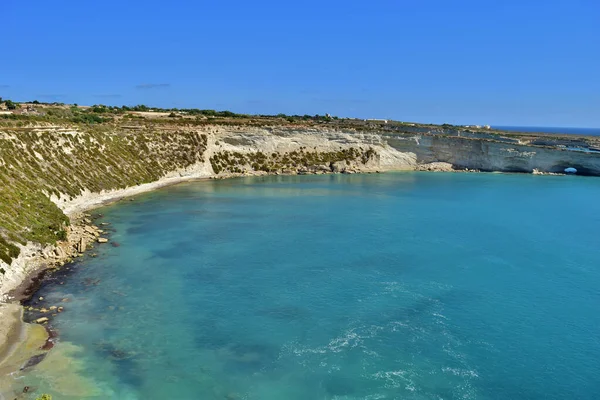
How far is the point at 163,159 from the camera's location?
2697 inches

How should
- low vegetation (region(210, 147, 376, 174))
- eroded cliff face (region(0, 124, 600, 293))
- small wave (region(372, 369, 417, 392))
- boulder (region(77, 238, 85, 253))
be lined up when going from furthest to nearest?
low vegetation (region(210, 147, 376, 174)) → boulder (region(77, 238, 85, 253)) → eroded cliff face (region(0, 124, 600, 293)) → small wave (region(372, 369, 417, 392))

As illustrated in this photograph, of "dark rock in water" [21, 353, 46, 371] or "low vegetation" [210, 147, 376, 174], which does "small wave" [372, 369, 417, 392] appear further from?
"low vegetation" [210, 147, 376, 174]

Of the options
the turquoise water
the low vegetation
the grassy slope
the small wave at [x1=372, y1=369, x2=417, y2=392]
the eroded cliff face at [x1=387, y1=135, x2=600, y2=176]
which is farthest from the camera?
the eroded cliff face at [x1=387, y1=135, x2=600, y2=176]

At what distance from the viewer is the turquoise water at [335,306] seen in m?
18.7

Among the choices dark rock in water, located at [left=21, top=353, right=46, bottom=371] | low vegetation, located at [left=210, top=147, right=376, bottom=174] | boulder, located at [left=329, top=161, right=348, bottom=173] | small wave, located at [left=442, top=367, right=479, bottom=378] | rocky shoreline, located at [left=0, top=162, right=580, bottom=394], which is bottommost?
small wave, located at [left=442, top=367, right=479, bottom=378]

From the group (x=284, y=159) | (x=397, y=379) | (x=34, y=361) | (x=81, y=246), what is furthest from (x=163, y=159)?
(x=397, y=379)

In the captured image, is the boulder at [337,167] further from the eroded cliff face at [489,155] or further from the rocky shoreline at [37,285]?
the rocky shoreline at [37,285]

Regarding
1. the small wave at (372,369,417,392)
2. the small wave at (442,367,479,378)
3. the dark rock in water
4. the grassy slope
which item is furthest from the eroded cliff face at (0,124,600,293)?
the small wave at (442,367,479,378)

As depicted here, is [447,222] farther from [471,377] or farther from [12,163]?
[12,163]

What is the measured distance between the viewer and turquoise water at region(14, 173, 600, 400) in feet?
61.2

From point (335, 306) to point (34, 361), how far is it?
14261 millimetres

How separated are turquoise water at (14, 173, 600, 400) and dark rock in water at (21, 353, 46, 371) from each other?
148 centimetres

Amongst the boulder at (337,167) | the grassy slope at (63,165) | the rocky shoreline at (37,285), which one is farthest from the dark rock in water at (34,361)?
the boulder at (337,167)

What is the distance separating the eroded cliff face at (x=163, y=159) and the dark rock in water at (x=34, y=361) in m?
7.64
